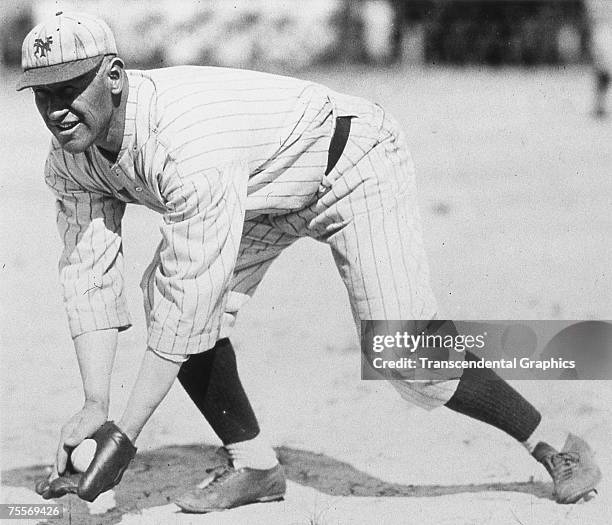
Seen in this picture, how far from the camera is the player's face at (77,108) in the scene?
2291 mm

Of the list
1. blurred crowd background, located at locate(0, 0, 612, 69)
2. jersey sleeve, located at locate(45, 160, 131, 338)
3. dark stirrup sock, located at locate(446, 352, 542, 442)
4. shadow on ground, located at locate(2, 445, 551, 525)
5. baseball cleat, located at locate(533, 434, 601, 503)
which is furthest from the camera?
blurred crowd background, located at locate(0, 0, 612, 69)

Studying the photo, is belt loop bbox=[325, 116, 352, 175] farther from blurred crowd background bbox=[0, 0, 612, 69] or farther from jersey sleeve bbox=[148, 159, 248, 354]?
blurred crowd background bbox=[0, 0, 612, 69]

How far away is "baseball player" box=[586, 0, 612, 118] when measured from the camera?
8.27 m

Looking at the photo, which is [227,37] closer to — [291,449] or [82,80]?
[291,449]

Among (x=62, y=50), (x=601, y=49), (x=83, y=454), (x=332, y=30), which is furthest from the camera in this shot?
(x=332, y=30)

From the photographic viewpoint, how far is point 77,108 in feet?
7.50

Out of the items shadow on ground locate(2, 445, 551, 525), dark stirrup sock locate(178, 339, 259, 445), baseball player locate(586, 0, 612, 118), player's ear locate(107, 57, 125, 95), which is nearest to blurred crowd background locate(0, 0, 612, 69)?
baseball player locate(586, 0, 612, 118)

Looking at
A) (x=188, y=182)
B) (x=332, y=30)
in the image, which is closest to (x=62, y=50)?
(x=188, y=182)

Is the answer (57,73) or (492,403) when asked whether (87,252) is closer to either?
(57,73)

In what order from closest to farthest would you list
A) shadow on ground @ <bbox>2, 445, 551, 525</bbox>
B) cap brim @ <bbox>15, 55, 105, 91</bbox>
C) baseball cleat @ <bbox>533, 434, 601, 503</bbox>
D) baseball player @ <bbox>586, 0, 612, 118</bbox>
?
cap brim @ <bbox>15, 55, 105, 91</bbox>
baseball cleat @ <bbox>533, 434, 601, 503</bbox>
shadow on ground @ <bbox>2, 445, 551, 525</bbox>
baseball player @ <bbox>586, 0, 612, 118</bbox>

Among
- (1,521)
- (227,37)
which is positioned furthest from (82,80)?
(227,37)

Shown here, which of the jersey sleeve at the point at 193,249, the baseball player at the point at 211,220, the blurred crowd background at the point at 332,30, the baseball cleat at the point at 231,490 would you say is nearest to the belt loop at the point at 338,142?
the baseball player at the point at 211,220

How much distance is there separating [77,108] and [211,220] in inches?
13.5

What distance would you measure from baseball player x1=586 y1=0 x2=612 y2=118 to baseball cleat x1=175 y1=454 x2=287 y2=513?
595 centimetres
